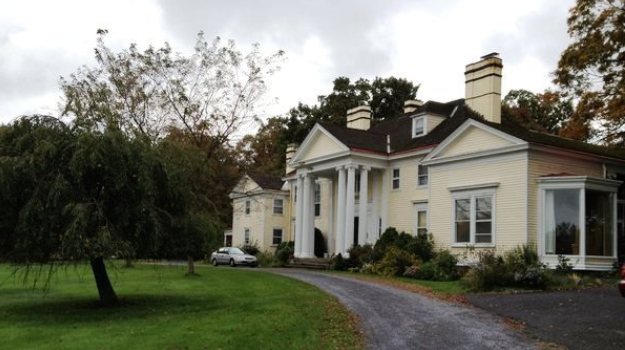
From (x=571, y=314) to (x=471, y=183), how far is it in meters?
11.3

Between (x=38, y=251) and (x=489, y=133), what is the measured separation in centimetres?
1616

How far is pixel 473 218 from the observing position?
923 inches

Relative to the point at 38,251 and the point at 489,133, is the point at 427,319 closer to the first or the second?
the point at 38,251

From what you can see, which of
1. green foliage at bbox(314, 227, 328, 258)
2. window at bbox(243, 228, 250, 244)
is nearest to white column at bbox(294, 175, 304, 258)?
green foliage at bbox(314, 227, 328, 258)

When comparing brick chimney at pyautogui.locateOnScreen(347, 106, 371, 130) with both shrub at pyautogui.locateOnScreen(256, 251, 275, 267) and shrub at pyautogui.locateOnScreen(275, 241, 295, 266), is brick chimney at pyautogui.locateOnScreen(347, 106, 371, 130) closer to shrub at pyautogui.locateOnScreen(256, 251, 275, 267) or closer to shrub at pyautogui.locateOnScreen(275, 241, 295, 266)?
shrub at pyautogui.locateOnScreen(275, 241, 295, 266)

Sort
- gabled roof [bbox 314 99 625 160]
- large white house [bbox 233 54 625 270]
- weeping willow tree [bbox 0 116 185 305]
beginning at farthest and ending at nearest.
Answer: gabled roof [bbox 314 99 625 160]
large white house [bbox 233 54 625 270]
weeping willow tree [bbox 0 116 185 305]

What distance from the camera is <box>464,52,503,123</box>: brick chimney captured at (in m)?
27.1

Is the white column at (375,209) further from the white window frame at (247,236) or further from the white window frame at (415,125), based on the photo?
the white window frame at (247,236)

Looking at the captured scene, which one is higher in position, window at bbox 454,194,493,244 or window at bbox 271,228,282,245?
window at bbox 454,194,493,244

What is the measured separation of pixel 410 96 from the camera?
57094 millimetres

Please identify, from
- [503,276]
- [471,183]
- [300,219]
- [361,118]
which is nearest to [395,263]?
[471,183]

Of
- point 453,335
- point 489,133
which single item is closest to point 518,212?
point 489,133

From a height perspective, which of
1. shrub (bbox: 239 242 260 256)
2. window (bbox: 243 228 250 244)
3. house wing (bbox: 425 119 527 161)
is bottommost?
shrub (bbox: 239 242 260 256)

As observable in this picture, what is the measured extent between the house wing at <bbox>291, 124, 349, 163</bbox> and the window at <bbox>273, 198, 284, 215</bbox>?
1110 centimetres
